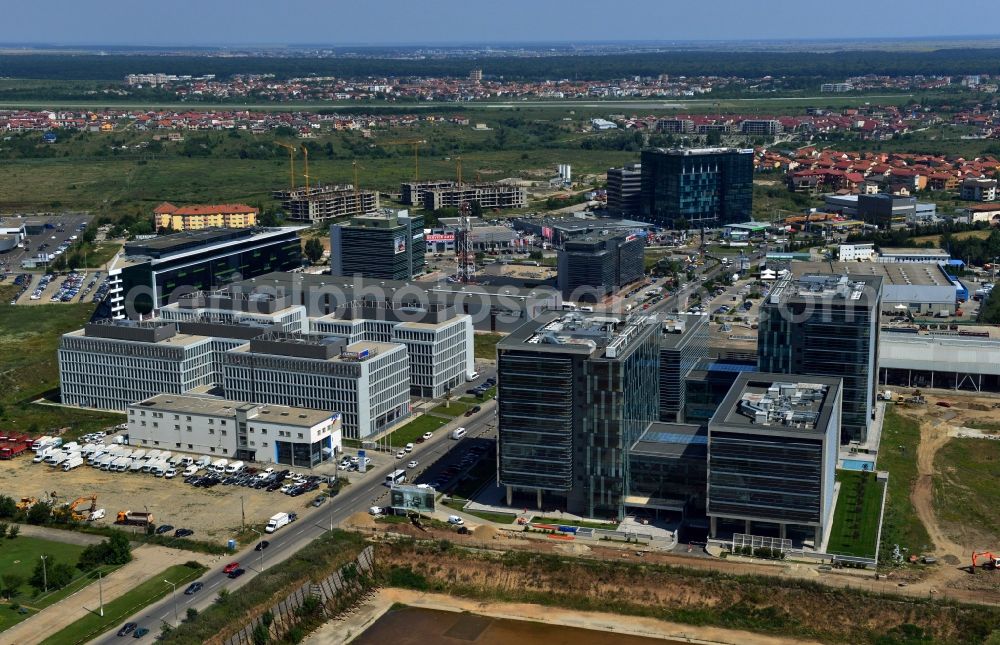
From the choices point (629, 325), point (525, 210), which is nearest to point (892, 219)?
point (525, 210)

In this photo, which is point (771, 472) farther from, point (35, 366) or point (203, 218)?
point (203, 218)

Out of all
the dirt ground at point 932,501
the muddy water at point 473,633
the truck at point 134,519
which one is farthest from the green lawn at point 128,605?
the dirt ground at point 932,501

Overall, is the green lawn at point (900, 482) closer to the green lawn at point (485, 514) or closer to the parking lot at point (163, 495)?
the green lawn at point (485, 514)

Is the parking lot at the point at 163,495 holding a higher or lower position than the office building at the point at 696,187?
lower

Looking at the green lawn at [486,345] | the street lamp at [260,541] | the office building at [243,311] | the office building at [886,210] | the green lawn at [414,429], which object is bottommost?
the street lamp at [260,541]

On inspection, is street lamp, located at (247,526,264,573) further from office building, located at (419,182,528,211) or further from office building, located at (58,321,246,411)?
office building, located at (419,182,528,211)

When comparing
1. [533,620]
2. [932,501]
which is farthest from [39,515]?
[932,501]

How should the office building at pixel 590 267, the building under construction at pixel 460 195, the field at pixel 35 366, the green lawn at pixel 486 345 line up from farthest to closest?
1. the building under construction at pixel 460 195
2. the office building at pixel 590 267
3. the green lawn at pixel 486 345
4. the field at pixel 35 366

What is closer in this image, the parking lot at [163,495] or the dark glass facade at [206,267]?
the parking lot at [163,495]

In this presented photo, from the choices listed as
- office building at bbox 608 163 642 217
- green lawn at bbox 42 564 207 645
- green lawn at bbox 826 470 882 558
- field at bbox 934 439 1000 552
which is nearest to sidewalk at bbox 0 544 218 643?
green lawn at bbox 42 564 207 645
